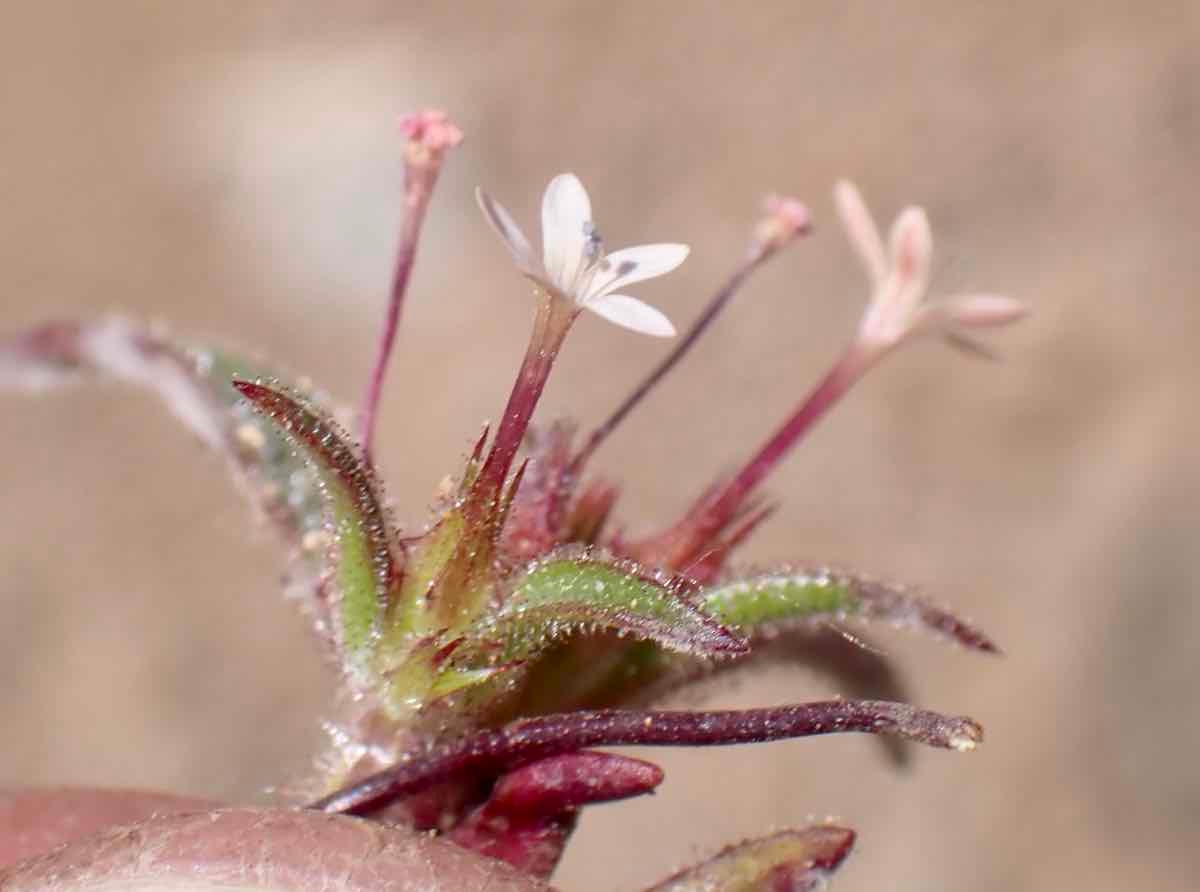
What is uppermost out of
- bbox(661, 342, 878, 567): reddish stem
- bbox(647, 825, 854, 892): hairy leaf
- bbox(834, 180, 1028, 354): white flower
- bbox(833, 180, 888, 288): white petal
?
bbox(833, 180, 888, 288): white petal

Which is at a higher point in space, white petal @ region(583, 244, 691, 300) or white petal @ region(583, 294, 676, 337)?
white petal @ region(583, 244, 691, 300)

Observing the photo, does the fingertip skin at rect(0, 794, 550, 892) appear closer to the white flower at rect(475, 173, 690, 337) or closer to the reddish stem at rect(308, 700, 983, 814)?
the reddish stem at rect(308, 700, 983, 814)

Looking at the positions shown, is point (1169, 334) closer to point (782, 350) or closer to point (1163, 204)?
point (1163, 204)

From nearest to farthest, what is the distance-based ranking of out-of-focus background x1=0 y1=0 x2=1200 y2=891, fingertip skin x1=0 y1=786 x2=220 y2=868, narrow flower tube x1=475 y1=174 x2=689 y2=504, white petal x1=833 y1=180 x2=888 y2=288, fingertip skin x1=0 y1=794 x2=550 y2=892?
fingertip skin x1=0 y1=794 x2=550 y2=892
narrow flower tube x1=475 y1=174 x2=689 y2=504
fingertip skin x1=0 y1=786 x2=220 y2=868
white petal x1=833 y1=180 x2=888 y2=288
out-of-focus background x1=0 y1=0 x2=1200 y2=891

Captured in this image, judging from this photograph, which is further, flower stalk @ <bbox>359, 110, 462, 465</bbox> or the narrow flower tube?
flower stalk @ <bbox>359, 110, 462, 465</bbox>

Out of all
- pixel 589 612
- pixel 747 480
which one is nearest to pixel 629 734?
pixel 589 612

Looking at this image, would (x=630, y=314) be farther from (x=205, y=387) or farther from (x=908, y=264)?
(x=205, y=387)

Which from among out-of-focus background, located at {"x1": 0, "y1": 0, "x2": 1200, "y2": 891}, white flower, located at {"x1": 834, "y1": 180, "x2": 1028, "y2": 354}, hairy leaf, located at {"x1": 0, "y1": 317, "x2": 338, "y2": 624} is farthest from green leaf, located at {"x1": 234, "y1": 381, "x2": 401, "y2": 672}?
out-of-focus background, located at {"x1": 0, "y1": 0, "x2": 1200, "y2": 891}
